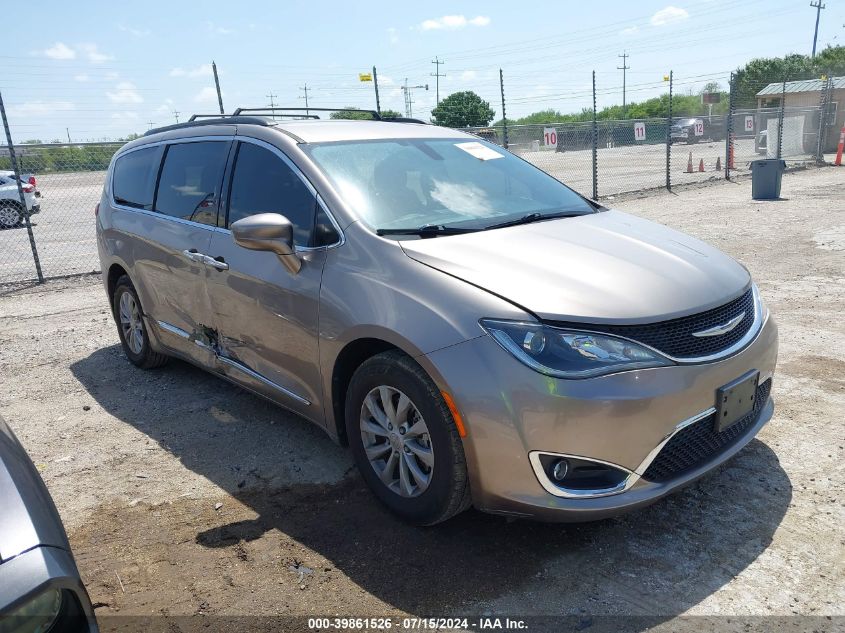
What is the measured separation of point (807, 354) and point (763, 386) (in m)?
2.21

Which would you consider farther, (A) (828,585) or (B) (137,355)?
(B) (137,355)

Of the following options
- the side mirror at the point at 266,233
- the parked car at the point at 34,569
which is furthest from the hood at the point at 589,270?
the parked car at the point at 34,569

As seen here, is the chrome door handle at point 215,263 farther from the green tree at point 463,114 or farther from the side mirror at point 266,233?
the green tree at point 463,114

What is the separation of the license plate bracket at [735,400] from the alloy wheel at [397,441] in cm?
118

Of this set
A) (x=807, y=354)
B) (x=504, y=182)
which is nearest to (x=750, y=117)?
(x=807, y=354)

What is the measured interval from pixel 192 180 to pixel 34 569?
3.23 metres

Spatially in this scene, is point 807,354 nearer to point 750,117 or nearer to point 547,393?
point 547,393

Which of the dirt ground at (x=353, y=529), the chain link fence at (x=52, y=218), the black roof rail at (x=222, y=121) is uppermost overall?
the black roof rail at (x=222, y=121)

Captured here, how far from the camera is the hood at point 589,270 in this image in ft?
8.89

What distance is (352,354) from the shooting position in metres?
3.29

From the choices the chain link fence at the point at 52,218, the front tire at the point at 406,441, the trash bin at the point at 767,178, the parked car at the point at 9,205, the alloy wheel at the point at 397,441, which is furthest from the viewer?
the parked car at the point at 9,205

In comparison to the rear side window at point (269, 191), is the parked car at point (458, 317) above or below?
below

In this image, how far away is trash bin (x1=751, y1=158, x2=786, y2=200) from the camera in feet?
46.3

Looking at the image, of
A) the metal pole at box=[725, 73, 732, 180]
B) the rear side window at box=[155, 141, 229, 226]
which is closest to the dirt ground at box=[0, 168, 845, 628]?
the rear side window at box=[155, 141, 229, 226]
